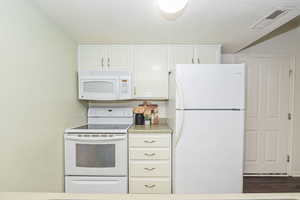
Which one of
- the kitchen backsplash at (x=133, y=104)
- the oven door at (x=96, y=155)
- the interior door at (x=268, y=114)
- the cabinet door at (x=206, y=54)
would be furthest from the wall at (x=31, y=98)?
the interior door at (x=268, y=114)

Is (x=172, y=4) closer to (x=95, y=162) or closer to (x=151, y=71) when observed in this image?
(x=151, y=71)

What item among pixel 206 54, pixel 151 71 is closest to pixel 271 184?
pixel 206 54

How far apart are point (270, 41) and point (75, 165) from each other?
3.45 m

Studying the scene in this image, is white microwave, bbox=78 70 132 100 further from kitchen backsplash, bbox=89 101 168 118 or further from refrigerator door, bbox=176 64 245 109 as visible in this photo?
refrigerator door, bbox=176 64 245 109

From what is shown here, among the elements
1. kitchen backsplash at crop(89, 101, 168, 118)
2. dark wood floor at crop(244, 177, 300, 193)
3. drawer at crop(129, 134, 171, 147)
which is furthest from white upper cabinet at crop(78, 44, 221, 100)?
dark wood floor at crop(244, 177, 300, 193)

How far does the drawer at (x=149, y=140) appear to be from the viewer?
223 cm

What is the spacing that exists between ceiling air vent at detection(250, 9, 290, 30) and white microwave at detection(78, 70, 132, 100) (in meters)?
1.59

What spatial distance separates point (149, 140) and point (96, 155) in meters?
0.65

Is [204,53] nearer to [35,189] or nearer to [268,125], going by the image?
[268,125]

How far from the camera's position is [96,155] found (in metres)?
2.18

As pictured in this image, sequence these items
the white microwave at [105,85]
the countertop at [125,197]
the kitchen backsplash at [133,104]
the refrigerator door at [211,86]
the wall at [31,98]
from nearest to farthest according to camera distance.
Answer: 1. the countertop at [125,197]
2. the wall at [31,98]
3. the refrigerator door at [211,86]
4. the white microwave at [105,85]
5. the kitchen backsplash at [133,104]

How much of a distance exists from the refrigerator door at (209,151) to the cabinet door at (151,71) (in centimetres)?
80

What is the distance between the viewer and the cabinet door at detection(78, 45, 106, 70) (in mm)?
2625

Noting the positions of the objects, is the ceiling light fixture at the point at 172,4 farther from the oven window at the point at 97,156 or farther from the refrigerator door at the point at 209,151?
the oven window at the point at 97,156
